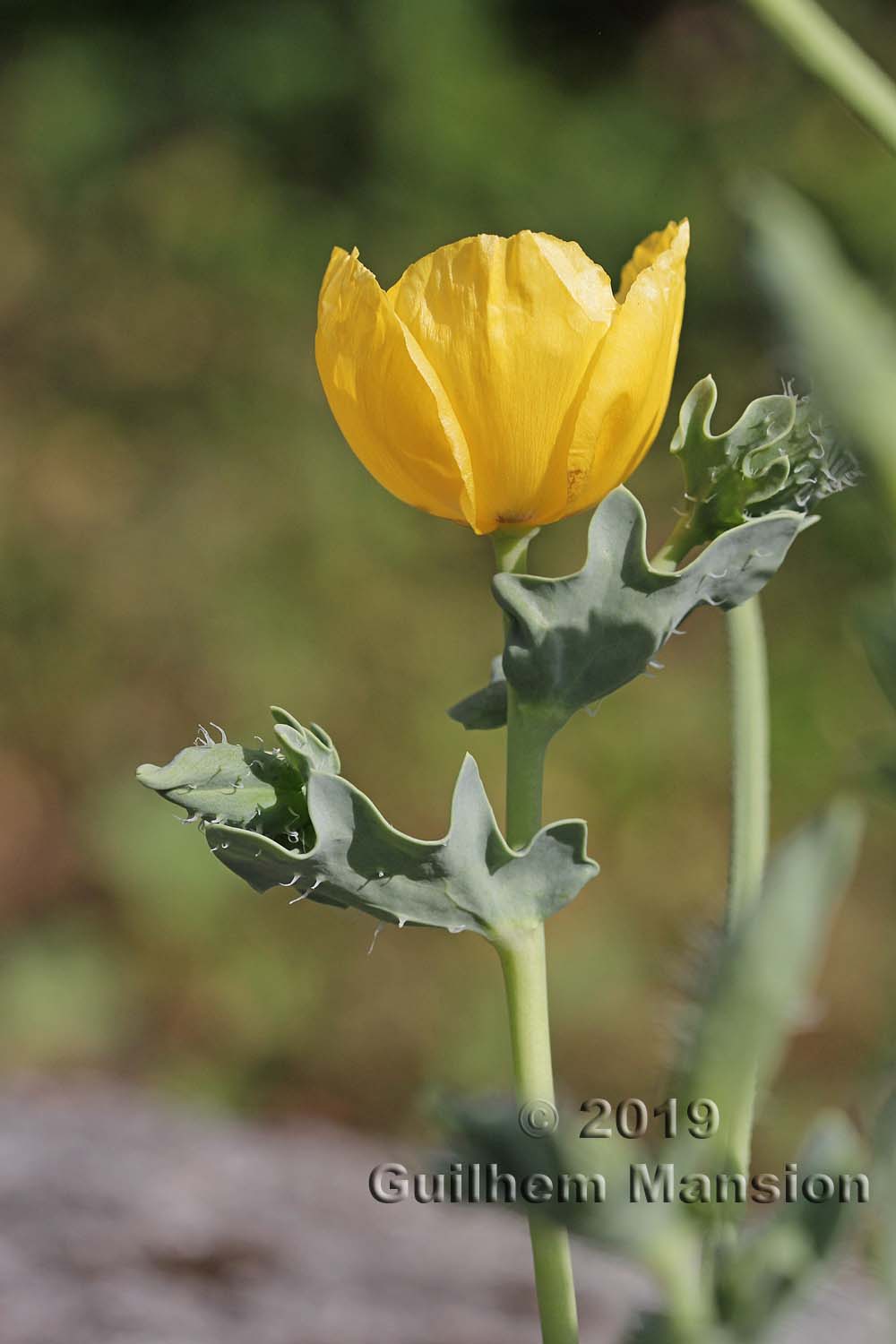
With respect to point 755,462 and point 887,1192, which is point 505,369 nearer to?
point 755,462

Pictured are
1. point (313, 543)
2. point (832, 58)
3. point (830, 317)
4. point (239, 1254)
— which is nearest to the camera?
point (830, 317)

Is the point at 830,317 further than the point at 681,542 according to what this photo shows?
No

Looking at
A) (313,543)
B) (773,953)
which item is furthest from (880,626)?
(313,543)

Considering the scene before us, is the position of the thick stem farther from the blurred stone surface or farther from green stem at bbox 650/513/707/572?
the blurred stone surface

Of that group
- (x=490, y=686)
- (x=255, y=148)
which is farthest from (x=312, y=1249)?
(x=255, y=148)

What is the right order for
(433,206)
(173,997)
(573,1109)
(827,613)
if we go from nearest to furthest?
(573,1109) → (173,997) → (827,613) → (433,206)

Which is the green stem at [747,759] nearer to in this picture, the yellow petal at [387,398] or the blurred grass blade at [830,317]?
the yellow petal at [387,398]

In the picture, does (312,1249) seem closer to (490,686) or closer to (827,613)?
(490,686)

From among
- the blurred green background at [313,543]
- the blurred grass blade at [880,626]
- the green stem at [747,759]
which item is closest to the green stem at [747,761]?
the green stem at [747,759]
